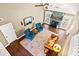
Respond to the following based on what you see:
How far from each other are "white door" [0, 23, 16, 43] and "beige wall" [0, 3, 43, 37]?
0.06 ft

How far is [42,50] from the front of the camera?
560 mm

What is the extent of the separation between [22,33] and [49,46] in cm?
16

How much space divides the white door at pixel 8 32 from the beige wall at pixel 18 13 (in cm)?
2

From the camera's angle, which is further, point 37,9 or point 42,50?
point 42,50

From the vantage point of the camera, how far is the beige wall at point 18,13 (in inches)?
15.9

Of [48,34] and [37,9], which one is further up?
[37,9]

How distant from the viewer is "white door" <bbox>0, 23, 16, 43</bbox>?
17.1 inches

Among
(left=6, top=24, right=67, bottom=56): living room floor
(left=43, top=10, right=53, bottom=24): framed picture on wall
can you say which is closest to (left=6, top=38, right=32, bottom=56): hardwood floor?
(left=6, top=24, right=67, bottom=56): living room floor

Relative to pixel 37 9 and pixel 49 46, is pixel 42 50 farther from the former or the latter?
pixel 37 9

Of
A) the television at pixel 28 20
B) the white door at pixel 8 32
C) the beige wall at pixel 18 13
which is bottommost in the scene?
the white door at pixel 8 32

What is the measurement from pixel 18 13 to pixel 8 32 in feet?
0.32

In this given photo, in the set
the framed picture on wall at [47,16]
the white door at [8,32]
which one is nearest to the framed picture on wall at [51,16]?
the framed picture on wall at [47,16]

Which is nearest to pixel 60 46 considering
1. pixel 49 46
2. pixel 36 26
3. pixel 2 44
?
pixel 49 46

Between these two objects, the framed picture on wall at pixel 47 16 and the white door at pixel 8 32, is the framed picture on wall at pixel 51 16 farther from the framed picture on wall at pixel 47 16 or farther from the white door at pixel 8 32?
the white door at pixel 8 32
